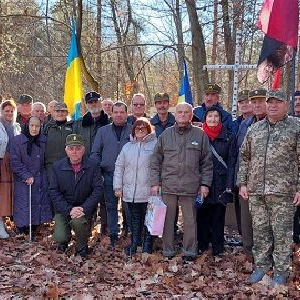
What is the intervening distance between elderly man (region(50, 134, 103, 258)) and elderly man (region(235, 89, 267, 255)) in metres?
1.98

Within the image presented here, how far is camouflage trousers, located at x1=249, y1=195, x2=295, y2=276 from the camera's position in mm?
5246

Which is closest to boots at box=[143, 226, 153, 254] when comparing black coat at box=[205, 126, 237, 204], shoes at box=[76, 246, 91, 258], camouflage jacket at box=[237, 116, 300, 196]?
shoes at box=[76, 246, 91, 258]

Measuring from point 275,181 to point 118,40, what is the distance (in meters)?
17.5

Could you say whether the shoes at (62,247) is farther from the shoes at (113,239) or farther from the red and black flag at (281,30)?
the red and black flag at (281,30)

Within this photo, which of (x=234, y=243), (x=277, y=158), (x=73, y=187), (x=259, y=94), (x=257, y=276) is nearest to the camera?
(x=277, y=158)

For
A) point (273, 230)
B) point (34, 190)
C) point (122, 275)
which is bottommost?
point (122, 275)

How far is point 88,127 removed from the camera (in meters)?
7.52

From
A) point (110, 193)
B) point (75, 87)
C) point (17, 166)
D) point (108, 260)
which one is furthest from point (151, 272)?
point (75, 87)

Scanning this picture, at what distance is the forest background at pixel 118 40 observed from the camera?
43.7 ft

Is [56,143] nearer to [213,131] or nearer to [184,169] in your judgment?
[184,169]

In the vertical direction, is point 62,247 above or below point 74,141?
below

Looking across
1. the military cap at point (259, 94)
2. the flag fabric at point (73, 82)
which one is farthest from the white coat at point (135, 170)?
the flag fabric at point (73, 82)

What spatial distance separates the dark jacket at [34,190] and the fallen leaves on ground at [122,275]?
19.2 inches

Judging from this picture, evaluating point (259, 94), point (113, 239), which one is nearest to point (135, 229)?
point (113, 239)
